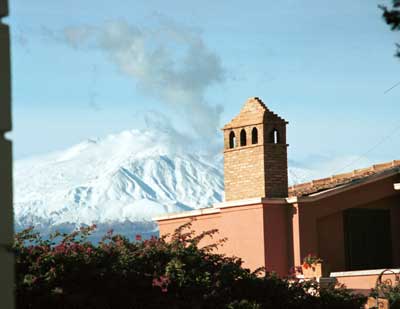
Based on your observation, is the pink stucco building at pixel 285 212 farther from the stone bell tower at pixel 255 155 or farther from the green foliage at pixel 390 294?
the green foliage at pixel 390 294

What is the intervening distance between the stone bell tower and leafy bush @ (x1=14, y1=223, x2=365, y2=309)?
967 cm

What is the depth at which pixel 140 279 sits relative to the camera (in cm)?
1377

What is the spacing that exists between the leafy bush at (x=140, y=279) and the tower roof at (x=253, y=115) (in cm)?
1045

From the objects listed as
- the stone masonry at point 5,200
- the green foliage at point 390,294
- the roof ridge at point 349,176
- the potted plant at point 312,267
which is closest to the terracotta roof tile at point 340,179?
the roof ridge at point 349,176

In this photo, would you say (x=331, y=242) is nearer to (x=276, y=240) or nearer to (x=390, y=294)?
(x=276, y=240)

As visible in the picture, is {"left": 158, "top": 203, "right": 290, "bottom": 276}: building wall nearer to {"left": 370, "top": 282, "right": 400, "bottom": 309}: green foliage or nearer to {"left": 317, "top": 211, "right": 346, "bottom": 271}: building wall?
{"left": 317, "top": 211, "right": 346, "bottom": 271}: building wall

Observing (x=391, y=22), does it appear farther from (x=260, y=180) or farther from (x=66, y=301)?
→ (x=260, y=180)

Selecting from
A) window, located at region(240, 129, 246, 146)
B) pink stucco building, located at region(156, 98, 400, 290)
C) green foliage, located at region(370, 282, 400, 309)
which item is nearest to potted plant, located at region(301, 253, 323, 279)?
pink stucco building, located at region(156, 98, 400, 290)

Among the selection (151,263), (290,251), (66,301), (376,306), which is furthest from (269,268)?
(66,301)

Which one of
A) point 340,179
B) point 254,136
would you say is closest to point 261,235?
point 254,136

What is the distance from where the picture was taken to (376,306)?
1576cm

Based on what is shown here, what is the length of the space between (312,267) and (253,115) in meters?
4.45

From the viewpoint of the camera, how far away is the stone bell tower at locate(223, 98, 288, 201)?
25.2 m

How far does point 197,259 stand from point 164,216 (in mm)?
13776
